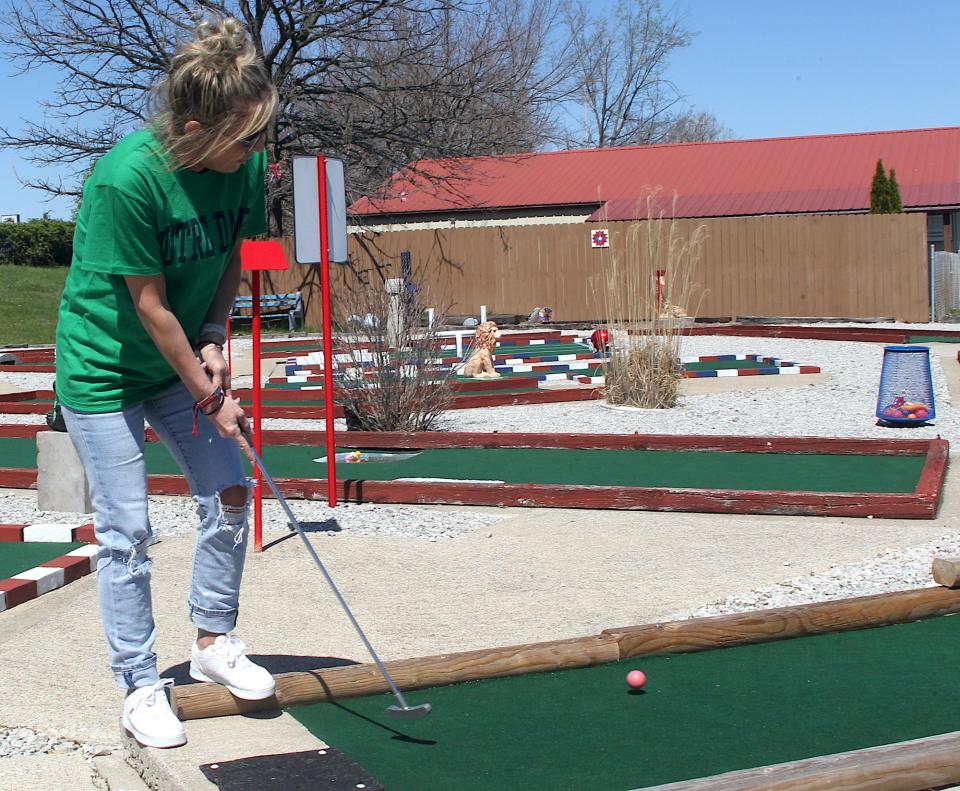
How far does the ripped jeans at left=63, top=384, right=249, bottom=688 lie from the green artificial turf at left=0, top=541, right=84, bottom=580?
2432 mm

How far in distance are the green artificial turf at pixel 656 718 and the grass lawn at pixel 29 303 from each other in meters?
22.3

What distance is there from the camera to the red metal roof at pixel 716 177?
29938mm

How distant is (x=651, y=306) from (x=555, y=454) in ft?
8.61

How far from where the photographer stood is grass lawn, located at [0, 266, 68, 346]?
83.5ft

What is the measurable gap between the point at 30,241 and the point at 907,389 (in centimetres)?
2890

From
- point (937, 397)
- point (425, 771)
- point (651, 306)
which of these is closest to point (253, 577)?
point (425, 771)

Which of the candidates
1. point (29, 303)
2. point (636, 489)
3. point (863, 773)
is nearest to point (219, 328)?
point (863, 773)

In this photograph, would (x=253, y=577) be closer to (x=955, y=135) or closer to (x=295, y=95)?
(x=295, y=95)

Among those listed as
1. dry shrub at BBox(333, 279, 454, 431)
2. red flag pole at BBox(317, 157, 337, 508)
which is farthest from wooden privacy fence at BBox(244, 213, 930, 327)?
red flag pole at BBox(317, 157, 337, 508)

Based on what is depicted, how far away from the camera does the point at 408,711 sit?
3.15 meters

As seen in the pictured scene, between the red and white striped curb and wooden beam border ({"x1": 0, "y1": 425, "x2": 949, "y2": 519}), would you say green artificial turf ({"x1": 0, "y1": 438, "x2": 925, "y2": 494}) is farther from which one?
the red and white striped curb

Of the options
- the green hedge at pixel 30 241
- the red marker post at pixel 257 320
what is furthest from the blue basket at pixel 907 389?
the green hedge at pixel 30 241

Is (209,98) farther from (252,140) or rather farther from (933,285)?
(933,285)

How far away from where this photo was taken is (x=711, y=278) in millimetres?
25656
